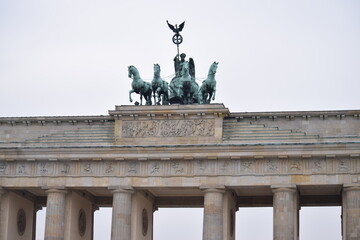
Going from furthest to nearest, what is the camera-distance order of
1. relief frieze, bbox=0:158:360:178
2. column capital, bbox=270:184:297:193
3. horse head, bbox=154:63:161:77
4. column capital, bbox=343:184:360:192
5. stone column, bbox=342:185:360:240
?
horse head, bbox=154:63:161:77, relief frieze, bbox=0:158:360:178, column capital, bbox=270:184:297:193, column capital, bbox=343:184:360:192, stone column, bbox=342:185:360:240

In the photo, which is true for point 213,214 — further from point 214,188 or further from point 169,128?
point 169,128

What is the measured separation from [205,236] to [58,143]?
951 cm

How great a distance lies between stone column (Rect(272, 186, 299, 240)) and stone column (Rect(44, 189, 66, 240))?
37.4ft

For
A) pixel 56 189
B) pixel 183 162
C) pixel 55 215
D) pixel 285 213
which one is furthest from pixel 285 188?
pixel 55 215

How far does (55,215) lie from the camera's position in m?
54.6

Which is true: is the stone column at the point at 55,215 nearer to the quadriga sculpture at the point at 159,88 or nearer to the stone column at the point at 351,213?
the quadriga sculpture at the point at 159,88

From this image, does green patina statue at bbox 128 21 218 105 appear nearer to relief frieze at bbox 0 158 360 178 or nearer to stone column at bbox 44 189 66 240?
relief frieze at bbox 0 158 360 178

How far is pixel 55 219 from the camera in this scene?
179 ft

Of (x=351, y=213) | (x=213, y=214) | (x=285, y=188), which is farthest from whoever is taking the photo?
(x=213, y=214)

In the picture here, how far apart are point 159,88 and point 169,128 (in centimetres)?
241

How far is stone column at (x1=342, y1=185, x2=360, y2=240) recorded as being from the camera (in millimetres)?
51188

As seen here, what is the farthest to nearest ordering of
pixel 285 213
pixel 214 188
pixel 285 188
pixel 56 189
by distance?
pixel 56 189 → pixel 214 188 → pixel 285 188 → pixel 285 213

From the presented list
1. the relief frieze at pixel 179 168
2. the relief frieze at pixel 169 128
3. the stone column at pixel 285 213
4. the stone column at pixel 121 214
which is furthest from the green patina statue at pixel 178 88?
the stone column at pixel 285 213

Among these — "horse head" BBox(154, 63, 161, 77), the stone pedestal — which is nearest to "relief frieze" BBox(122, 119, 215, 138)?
the stone pedestal
